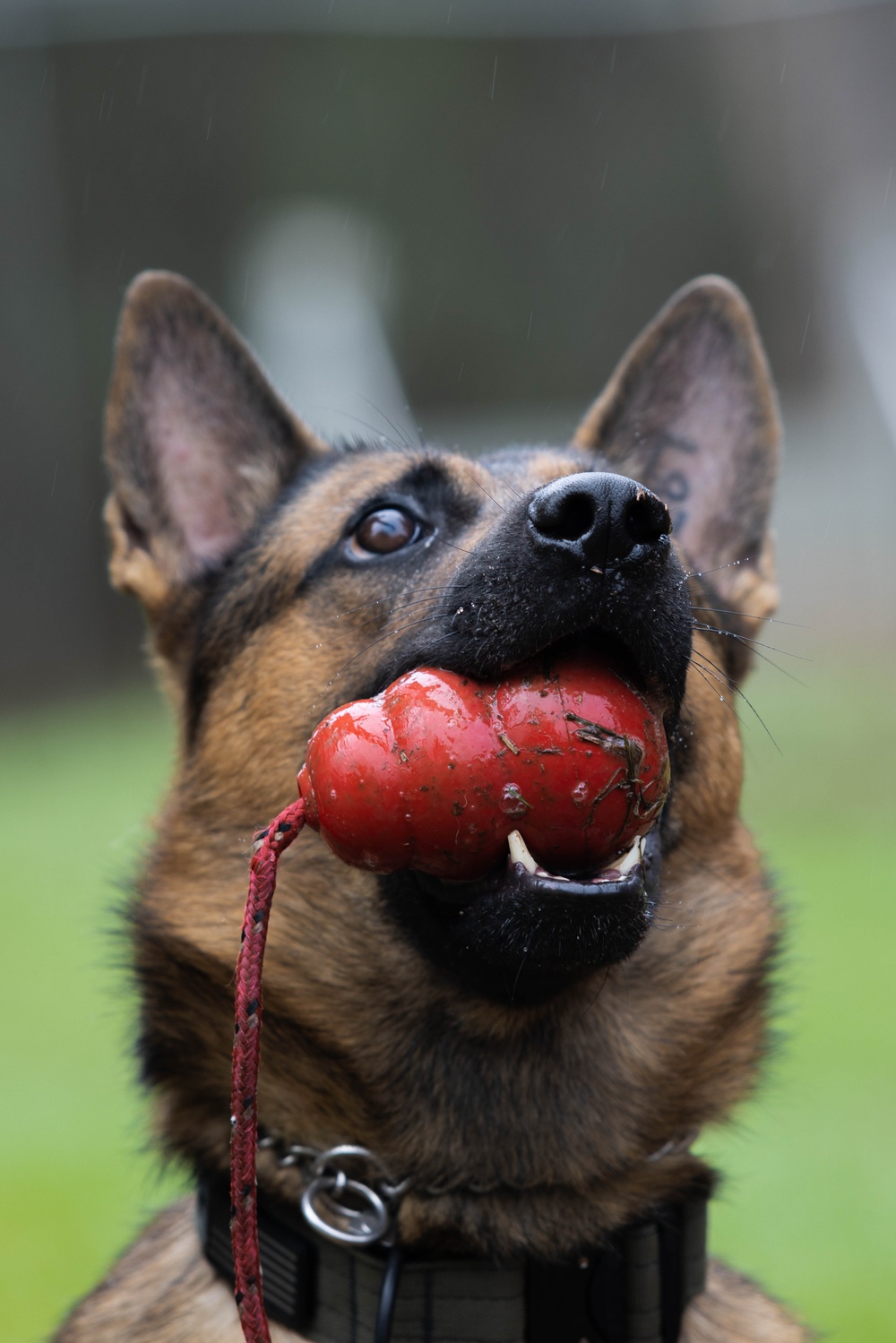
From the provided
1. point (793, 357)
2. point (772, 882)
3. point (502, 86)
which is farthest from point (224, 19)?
point (772, 882)

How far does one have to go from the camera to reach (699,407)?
338 cm

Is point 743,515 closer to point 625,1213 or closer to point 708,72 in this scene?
point 625,1213

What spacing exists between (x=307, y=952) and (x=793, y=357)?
1362cm

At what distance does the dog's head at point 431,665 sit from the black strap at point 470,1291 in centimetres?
17

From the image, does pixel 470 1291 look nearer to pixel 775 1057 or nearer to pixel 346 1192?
pixel 346 1192

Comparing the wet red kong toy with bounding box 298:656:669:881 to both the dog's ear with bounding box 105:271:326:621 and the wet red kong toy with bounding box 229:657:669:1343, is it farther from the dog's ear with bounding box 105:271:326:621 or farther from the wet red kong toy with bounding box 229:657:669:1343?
the dog's ear with bounding box 105:271:326:621

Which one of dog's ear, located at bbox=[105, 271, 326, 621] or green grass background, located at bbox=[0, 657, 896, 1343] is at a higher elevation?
dog's ear, located at bbox=[105, 271, 326, 621]

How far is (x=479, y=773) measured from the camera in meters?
1.77

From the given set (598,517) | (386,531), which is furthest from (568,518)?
(386,531)

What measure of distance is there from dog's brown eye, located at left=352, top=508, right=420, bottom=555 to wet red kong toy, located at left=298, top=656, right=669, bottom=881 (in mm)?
908

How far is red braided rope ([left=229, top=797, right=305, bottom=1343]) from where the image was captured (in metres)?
1.58

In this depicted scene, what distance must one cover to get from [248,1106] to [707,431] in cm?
234

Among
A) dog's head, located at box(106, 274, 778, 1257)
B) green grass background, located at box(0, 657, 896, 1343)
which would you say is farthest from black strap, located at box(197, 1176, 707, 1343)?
green grass background, located at box(0, 657, 896, 1343)

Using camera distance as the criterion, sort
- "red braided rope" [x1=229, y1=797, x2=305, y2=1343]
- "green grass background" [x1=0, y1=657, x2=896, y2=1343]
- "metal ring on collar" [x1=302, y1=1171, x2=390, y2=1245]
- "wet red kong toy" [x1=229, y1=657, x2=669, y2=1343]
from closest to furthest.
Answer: "red braided rope" [x1=229, y1=797, x2=305, y2=1343] → "wet red kong toy" [x1=229, y1=657, x2=669, y2=1343] → "metal ring on collar" [x1=302, y1=1171, x2=390, y2=1245] → "green grass background" [x1=0, y1=657, x2=896, y2=1343]
